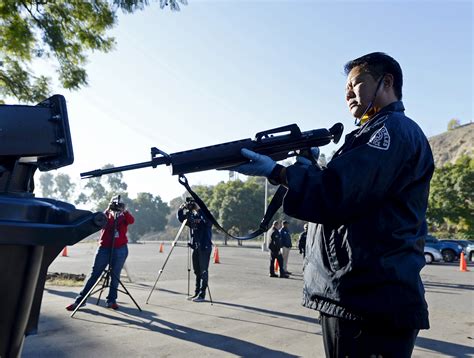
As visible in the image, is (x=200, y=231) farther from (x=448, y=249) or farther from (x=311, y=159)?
(x=448, y=249)

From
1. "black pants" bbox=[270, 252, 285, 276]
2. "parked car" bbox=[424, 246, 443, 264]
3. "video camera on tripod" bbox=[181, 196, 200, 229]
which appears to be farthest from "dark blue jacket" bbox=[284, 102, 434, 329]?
"parked car" bbox=[424, 246, 443, 264]

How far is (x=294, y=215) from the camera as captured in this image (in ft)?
6.00

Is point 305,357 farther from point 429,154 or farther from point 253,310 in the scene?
point 429,154

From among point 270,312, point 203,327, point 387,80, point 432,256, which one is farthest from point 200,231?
point 432,256

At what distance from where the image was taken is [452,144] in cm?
8194

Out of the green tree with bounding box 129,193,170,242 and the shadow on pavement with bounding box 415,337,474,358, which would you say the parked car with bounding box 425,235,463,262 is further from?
the green tree with bounding box 129,193,170,242

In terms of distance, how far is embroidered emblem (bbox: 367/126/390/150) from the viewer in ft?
5.85

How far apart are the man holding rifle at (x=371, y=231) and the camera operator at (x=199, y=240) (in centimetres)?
629

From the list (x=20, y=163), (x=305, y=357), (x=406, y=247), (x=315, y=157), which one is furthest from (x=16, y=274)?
(x=305, y=357)

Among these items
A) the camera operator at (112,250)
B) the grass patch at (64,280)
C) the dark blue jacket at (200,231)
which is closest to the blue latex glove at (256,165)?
the camera operator at (112,250)

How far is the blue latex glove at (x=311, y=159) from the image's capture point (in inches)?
93.0

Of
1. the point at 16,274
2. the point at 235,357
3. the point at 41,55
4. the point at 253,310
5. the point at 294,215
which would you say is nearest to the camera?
the point at 16,274

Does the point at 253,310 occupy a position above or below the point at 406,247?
below

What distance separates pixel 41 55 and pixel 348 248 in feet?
30.8
